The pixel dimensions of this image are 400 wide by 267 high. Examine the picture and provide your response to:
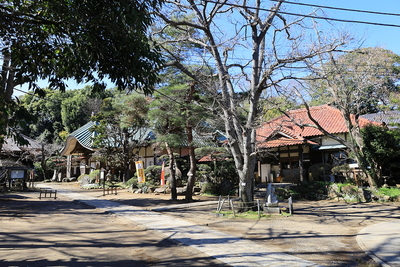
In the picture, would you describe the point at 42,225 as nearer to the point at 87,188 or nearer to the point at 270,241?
the point at 270,241

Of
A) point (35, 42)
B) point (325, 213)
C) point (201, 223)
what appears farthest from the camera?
point (325, 213)

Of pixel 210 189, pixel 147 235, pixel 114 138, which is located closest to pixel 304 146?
pixel 210 189

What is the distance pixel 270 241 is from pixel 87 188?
23.4m

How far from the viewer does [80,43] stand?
7176 millimetres

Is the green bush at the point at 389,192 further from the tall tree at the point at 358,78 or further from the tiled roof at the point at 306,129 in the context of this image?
the tiled roof at the point at 306,129

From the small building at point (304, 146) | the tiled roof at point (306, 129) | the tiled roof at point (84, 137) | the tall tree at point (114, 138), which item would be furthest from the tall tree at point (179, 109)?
the tiled roof at point (84, 137)

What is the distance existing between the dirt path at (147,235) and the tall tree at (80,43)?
3.39 m

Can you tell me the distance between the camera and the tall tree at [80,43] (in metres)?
6.65

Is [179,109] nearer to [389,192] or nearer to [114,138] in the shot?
[389,192]

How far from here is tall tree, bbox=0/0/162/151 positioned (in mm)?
6652

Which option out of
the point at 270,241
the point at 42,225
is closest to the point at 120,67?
the point at 270,241

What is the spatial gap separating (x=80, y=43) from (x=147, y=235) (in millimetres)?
6053

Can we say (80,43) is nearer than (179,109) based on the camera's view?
Yes

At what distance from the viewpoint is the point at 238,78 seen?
14.6 metres
